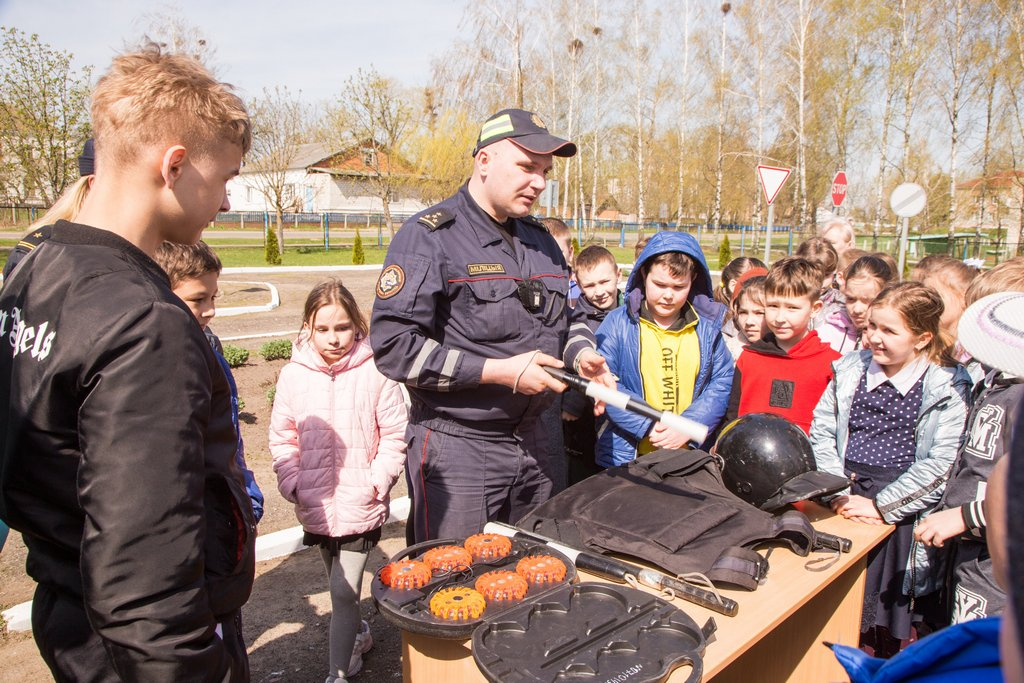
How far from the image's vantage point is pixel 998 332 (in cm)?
109

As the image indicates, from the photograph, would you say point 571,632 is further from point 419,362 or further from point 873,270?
point 873,270

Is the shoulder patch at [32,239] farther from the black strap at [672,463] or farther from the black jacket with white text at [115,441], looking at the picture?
the black strap at [672,463]

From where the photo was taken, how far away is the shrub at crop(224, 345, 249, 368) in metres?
7.66

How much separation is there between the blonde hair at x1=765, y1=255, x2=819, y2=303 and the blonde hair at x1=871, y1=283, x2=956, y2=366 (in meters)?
0.70

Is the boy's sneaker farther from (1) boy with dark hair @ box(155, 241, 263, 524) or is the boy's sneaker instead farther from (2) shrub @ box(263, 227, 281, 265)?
(2) shrub @ box(263, 227, 281, 265)

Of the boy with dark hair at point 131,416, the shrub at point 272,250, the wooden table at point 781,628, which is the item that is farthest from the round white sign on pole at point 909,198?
the shrub at point 272,250

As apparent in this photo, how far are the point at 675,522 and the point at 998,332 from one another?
1376 millimetres

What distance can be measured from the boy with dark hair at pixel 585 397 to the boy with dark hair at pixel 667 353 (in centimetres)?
A: 28

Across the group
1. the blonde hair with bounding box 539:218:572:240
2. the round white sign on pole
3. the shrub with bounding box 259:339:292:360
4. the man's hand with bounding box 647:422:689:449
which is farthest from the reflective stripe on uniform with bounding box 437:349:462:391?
the round white sign on pole

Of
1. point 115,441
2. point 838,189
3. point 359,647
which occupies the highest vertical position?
point 838,189

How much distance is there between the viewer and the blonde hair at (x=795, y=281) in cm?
395

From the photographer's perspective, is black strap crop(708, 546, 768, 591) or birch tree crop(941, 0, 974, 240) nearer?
black strap crop(708, 546, 768, 591)

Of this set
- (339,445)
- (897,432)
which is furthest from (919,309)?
(339,445)

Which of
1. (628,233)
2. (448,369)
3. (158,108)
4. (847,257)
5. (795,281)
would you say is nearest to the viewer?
(158,108)
